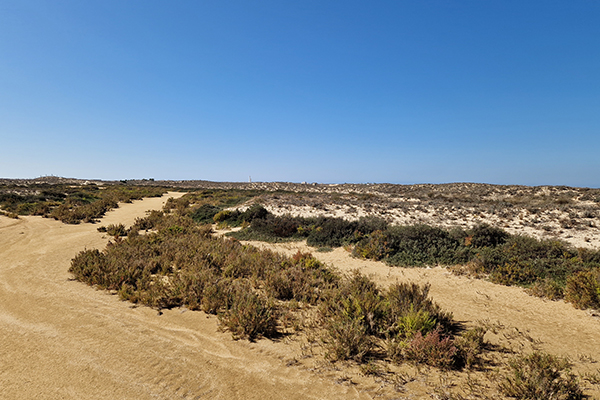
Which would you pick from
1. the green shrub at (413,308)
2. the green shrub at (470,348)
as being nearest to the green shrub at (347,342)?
the green shrub at (413,308)

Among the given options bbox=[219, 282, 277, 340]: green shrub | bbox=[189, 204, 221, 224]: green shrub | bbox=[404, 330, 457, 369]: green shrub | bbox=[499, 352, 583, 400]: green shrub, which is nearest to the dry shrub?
bbox=[499, 352, 583, 400]: green shrub

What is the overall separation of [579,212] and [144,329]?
2534 cm

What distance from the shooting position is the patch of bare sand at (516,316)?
5.11m

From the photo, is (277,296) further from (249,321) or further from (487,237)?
(487,237)

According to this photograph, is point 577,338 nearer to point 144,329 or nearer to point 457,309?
point 457,309

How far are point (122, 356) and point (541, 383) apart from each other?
6442mm

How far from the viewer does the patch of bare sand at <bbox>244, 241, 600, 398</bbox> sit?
511 centimetres

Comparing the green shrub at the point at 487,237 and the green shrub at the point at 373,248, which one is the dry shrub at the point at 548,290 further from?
the green shrub at the point at 373,248

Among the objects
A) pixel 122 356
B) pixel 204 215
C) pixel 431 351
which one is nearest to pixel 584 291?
pixel 431 351

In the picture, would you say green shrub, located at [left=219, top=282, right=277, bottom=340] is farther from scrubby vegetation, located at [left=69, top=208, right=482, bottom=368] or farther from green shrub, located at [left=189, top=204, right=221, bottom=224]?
green shrub, located at [left=189, top=204, right=221, bottom=224]

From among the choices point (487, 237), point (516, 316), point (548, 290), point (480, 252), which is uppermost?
point (487, 237)

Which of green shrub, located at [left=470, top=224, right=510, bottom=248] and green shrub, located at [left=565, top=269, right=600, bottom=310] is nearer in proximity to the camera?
green shrub, located at [left=565, top=269, right=600, bottom=310]

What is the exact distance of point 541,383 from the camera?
3.60 meters

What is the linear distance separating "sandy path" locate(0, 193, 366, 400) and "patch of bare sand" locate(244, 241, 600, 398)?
2.75 metres
